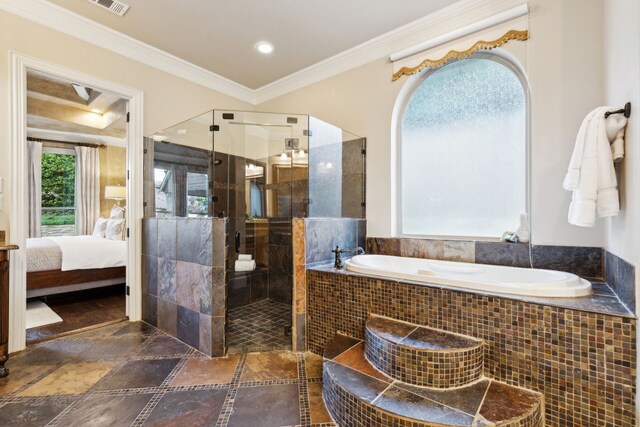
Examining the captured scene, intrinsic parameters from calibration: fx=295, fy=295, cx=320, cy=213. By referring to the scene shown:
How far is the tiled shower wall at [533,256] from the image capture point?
4.80 feet

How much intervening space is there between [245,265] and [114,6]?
7.62 ft

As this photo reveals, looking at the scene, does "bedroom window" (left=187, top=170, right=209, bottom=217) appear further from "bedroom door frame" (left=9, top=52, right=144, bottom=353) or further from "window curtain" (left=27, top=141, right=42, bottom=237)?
"window curtain" (left=27, top=141, right=42, bottom=237)

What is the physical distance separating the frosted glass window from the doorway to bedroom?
9.40 feet

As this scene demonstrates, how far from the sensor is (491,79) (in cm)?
240

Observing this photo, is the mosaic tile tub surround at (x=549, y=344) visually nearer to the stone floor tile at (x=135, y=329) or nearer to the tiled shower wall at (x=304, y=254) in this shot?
the tiled shower wall at (x=304, y=254)

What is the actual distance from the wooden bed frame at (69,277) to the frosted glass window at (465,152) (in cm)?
353

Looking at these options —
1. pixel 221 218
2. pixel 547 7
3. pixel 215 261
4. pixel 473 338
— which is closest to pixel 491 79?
pixel 547 7

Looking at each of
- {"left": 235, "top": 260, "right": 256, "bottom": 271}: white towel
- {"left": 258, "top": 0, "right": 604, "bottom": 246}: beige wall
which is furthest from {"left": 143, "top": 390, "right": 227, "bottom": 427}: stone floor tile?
{"left": 258, "top": 0, "right": 604, "bottom": 246}: beige wall

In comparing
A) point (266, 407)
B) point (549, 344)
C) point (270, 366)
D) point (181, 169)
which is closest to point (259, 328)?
point (270, 366)

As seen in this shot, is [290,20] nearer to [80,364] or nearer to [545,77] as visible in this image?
[545,77]

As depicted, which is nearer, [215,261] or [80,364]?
[80,364]

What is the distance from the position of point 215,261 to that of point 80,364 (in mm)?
1095

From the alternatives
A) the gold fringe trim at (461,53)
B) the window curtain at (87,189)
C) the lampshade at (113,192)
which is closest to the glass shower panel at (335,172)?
the gold fringe trim at (461,53)

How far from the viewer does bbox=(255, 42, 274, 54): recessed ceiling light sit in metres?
2.82
